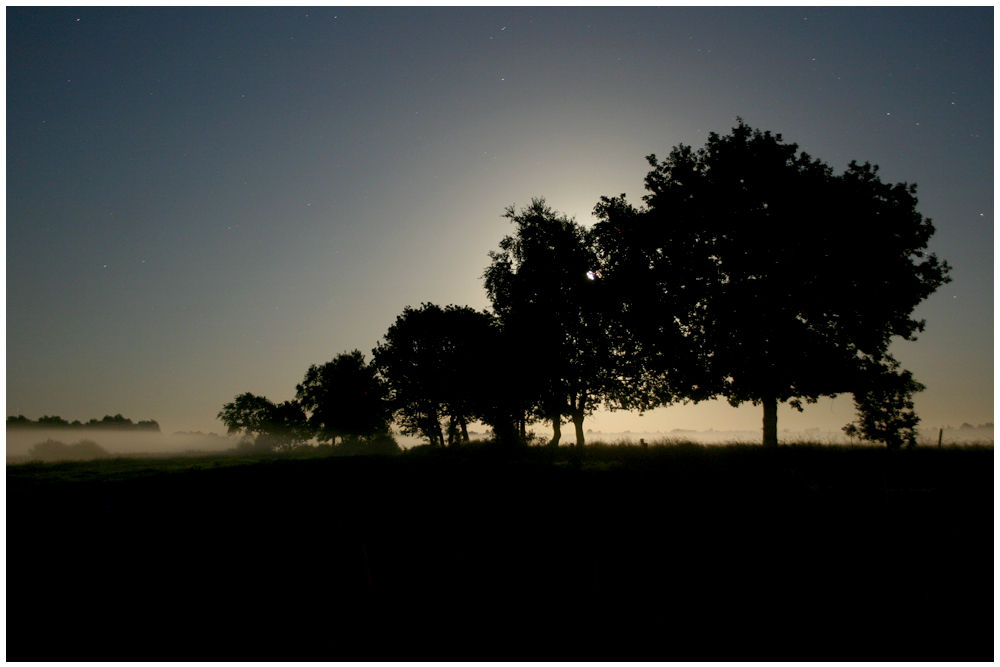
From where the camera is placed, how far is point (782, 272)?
72.8 feet

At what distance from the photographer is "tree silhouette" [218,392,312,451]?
83.3 metres

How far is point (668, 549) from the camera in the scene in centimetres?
853

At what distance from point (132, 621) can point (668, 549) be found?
28.0 feet

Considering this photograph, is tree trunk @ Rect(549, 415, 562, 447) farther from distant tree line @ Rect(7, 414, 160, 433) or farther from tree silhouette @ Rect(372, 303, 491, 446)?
distant tree line @ Rect(7, 414, 160, 433)

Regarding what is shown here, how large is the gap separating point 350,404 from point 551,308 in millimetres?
46077

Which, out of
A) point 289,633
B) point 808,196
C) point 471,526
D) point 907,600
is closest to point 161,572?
point 289,633

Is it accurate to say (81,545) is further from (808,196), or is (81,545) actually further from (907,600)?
(808,196)

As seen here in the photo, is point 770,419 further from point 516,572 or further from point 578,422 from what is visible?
point 516,572

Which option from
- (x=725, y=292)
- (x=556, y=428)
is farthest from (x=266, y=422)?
(x=725, y=292)

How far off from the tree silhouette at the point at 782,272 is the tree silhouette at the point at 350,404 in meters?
47.2

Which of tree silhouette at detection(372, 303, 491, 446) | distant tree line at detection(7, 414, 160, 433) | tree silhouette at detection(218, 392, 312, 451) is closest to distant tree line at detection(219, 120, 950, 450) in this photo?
tree silhouette at detection(372, 303, 491, 446)

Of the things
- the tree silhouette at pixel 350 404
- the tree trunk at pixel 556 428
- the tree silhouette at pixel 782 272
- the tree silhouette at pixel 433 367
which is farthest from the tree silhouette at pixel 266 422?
the tree silhouette at pixel 782 272

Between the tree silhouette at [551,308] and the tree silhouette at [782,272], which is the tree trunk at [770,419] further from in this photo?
the tree silhouette at [551,308]

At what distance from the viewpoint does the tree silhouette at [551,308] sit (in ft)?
100
